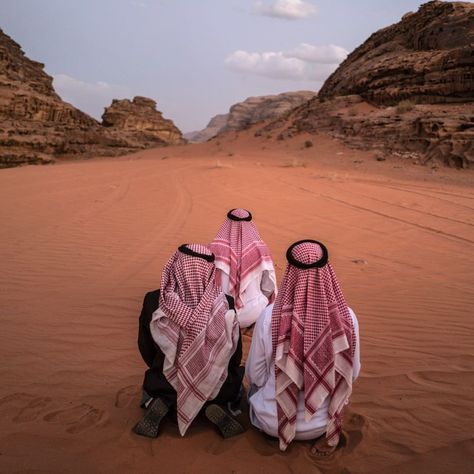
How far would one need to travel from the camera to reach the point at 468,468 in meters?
2.35

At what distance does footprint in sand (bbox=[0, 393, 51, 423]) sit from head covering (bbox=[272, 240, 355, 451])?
164cm

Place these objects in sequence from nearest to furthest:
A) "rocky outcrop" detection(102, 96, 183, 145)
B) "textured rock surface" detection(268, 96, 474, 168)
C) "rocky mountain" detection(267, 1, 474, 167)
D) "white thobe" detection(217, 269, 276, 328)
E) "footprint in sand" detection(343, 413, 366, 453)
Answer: "footprint in sand" detection(343, 413, 366, 453)
"white thobe" detection(217, 269, 276, 328)
"textured rock surface" detection(268, 96, 474, 168)
"rocky mountain" detection(267, 1, 474, 167)
"rocky outcrop" detection(102, 96, 183, 145)

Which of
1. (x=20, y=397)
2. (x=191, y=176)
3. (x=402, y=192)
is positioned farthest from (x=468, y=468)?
(x=191, y=176)

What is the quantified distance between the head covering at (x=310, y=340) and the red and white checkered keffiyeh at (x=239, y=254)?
5.44 feet

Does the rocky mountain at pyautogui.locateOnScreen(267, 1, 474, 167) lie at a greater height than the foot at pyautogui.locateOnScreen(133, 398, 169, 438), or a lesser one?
greater

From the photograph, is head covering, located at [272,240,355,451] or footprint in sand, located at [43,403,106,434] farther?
footprint in sand, located at [43,403,106,434]

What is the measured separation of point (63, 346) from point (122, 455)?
1.70 m

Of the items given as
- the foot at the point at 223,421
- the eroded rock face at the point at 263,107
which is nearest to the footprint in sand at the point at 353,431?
the foot at the point at 223,421

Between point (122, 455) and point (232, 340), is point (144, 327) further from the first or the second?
point (122, 455)

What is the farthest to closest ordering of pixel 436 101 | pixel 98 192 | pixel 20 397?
1. pixel 436 101
2. pixel 98 192
3. pixel 20 397

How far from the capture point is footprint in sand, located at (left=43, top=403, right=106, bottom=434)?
272 centimetres

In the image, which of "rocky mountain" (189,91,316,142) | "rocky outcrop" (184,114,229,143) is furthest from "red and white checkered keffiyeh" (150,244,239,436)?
"rocky outcrop" (184,114,229,143)

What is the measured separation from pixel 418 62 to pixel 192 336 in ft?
67.7

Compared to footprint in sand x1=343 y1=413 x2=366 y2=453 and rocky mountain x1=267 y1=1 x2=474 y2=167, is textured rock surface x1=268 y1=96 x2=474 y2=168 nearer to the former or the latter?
rocky mountain x1=267 y1=1 x2=474 y2=167
